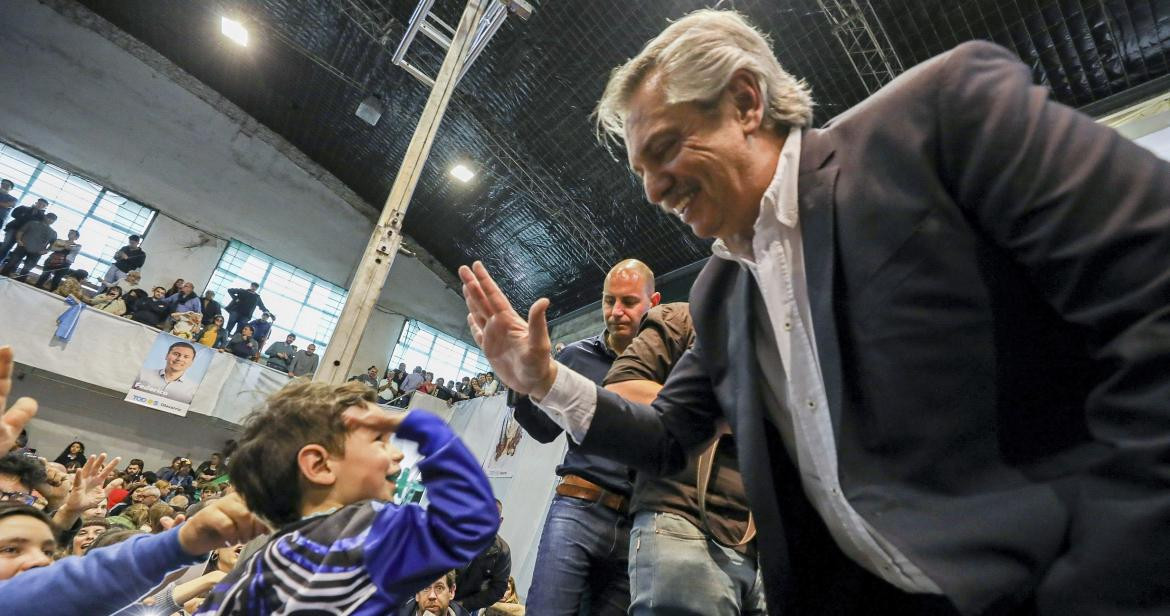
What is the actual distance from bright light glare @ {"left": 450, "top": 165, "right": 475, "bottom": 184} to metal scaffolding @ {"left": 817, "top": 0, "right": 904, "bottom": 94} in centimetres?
607

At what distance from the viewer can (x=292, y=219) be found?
42.4ft

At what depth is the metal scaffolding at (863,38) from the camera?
16.2ft

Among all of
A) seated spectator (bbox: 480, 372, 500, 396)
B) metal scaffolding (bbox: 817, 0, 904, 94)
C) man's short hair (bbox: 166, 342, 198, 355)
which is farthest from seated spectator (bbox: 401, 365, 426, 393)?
metal scaffolding (bbox: 817, 0, 904, 94)

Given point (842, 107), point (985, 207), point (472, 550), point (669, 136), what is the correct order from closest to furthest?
point (985, 207) → point (669, 136) → point (472, 550) → point (842, 107)

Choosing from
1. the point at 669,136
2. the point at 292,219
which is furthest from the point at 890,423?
the point at 292,219

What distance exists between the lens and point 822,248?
846mm

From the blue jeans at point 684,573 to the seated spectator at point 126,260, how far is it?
11798 millimetres

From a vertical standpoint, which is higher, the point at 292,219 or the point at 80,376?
the point at 292,219

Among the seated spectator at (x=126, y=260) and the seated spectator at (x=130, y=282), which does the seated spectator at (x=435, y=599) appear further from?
the seated spectator at (x=126, y=260)

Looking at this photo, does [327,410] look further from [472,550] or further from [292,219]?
[292,219]

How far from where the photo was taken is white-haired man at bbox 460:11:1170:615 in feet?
1.96

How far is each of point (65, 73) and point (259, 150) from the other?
3.26m

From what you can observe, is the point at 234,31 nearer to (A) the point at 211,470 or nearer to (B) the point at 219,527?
(A) the point at 211,470

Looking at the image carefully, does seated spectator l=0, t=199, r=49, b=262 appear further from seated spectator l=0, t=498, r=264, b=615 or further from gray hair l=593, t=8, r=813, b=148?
gray hair l=593, t=8, r=813, b=148
